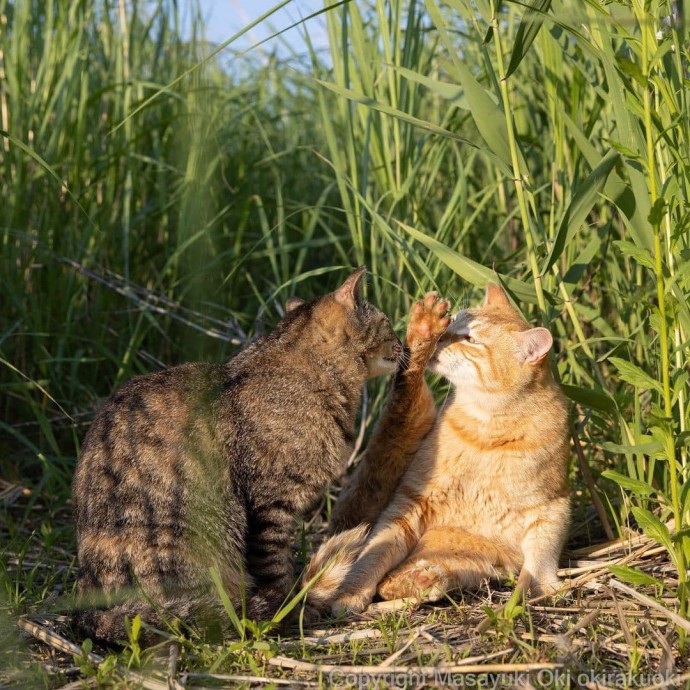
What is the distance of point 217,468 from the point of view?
243cm

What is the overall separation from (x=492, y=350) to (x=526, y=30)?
3.18ft

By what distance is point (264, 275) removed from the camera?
4.49 m

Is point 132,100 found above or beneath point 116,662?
above

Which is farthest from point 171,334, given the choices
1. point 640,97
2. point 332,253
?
point 640,97

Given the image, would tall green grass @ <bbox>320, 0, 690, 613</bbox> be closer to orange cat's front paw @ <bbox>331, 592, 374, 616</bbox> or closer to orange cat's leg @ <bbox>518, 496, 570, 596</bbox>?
orange cat's leg @ <bbox>518, 496, 570, 596</bbox>

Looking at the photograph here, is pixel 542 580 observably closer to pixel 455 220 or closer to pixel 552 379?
pixel 552 379

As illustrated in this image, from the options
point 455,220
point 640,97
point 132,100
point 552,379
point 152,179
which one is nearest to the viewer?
point 640,97

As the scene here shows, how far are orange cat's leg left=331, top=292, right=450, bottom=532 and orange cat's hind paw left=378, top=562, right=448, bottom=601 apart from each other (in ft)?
1.20

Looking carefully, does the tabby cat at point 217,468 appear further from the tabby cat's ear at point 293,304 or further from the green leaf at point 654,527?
the green leaf at point 654,527

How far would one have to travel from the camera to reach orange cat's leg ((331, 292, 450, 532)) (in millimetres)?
2875

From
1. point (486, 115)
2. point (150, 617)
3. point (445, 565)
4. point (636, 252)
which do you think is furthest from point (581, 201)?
point (150, 617)

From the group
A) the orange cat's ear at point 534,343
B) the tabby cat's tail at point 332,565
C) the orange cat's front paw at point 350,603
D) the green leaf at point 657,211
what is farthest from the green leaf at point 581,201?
the orange cat's front paw at point 350,603

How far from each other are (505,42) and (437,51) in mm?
628

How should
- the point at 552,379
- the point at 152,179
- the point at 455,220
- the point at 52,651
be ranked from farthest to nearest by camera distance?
the point at 152,179
the point at 455,220
the point at 552,379
the point at 52,651
